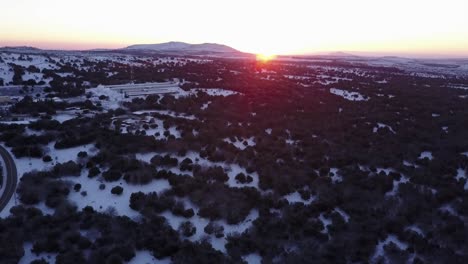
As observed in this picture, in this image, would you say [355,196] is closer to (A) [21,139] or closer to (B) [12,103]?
(A) [21,139]

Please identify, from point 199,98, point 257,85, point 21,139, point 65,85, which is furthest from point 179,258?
point 257,85

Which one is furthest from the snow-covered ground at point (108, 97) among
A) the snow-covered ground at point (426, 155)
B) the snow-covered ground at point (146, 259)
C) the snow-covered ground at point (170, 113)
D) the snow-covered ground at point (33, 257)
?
the snow-covered ground at point (426, 155)

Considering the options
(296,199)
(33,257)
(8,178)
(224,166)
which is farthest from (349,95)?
(33,257)

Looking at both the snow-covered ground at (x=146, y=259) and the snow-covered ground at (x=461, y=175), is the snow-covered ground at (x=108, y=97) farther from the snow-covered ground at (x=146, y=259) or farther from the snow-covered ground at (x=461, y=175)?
the snow-covered ground at (x=461, y=175)

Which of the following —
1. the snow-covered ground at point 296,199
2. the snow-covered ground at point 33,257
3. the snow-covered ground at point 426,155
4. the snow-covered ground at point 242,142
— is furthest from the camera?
the snow-covered ground at point 242,142

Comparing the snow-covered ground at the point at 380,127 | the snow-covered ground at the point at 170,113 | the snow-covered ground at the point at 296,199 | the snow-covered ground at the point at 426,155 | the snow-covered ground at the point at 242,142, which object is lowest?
the snow-covered ground at the point at 296,199

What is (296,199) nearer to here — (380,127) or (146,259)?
(146,259)

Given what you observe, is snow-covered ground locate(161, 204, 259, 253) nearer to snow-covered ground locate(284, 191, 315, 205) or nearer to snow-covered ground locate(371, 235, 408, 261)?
snow-covered ground locate(284, 191, 315, 205)

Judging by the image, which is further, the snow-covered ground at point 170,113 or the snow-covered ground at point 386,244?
the snow-covered ground at point 170,113

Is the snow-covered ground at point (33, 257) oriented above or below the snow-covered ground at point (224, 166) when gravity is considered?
below
